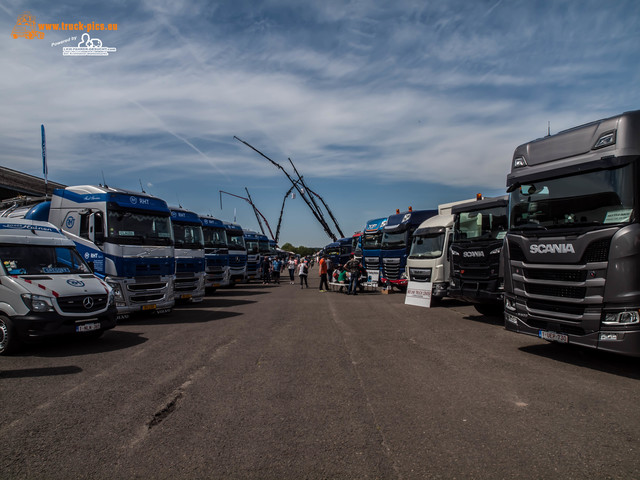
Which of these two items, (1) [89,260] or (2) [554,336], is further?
(1) [89,260]

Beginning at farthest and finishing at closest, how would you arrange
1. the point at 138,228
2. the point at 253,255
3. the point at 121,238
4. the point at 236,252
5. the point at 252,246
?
the point at 252,246 → the point at 253,255 → the point at 236,252 → the point at 138,228 → the point at 121,238

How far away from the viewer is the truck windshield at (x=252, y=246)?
1092 inches

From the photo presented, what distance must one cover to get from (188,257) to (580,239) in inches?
449

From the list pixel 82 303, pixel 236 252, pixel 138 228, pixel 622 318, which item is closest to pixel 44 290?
pixel 82 303

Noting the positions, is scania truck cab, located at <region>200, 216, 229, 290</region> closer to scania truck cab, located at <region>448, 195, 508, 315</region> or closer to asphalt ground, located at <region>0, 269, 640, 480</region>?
asphalt ground, located at <region>0, 269, 640, 480</region>

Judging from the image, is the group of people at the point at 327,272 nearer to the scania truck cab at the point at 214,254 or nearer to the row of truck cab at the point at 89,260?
the scania truck cab at the point at 214,254

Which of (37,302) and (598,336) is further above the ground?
(37,302)

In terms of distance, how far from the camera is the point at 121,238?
10.6 metres

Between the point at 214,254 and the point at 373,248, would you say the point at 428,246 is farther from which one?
the point at 214,254

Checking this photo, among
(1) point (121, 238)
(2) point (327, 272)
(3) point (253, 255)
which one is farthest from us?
(3) point (253, 255)

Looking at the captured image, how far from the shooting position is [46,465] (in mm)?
3328

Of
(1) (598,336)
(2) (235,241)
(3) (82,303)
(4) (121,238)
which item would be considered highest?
(2) (235,241)

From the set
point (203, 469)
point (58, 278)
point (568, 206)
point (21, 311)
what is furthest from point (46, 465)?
point (568, 206)

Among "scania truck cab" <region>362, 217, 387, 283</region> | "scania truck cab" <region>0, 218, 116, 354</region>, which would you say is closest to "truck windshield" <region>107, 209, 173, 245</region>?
"scania truck cab" <region>0, 218, 116, 354</region>
